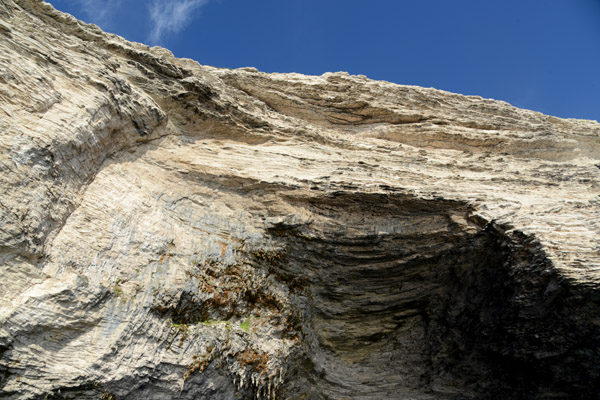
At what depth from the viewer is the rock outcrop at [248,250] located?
778 centimetres

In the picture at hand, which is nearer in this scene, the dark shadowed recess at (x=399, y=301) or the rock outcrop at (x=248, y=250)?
the rock outcrop at (x=248, y=250)

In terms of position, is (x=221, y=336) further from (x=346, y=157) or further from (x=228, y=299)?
(x=346, y=157)

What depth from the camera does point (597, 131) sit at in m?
18.1

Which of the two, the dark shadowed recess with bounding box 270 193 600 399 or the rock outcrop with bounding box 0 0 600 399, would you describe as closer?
the rock outcrop with bounding box 0 0 600 399

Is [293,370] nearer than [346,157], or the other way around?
[293,370]

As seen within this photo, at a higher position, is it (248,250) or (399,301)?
(248,250)

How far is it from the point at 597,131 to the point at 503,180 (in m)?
9.17

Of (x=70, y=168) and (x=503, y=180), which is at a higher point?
(x=503, y=180)

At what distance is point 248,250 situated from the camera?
11.2m

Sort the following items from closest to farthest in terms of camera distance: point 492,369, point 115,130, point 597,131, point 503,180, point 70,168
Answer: point 70,168 → point 115,130 → point 492,369 → point 503,180 → point 597,131

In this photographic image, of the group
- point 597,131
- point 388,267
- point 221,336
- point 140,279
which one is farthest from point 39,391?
point 597,131

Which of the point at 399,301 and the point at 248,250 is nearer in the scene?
the point at 248,250

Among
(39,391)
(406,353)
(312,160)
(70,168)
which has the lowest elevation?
(39,391)

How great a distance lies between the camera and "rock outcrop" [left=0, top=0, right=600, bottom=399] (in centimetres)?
778
